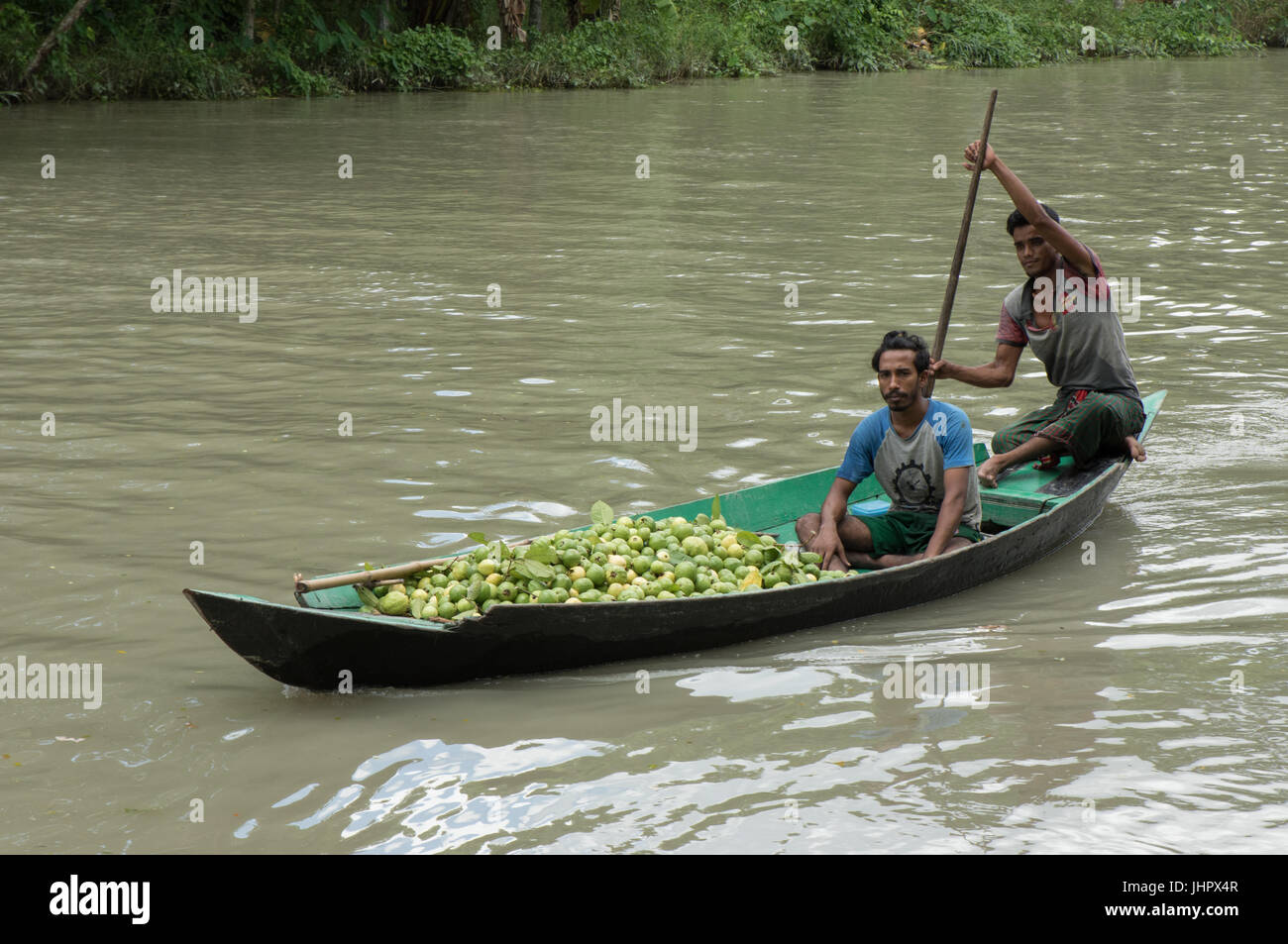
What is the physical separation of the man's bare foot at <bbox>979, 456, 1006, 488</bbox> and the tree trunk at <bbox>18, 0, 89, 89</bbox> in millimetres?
17839

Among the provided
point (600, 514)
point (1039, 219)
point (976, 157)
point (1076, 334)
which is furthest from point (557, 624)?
point (1076, 334)

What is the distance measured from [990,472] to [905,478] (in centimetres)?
89

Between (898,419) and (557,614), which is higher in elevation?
(898,419)

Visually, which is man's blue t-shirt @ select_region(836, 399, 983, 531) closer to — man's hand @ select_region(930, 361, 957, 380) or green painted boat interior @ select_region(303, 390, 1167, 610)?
man's hand @ select_region(930, 361, 957, 380)

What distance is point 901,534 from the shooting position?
552 centimetres

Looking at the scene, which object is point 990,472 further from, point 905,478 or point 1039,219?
point 1039,219

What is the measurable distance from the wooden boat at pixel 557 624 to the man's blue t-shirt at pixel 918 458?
30 centimetres

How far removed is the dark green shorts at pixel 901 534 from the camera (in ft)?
18.1

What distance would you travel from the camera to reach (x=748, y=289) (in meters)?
10.5

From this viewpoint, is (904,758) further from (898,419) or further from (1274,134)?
(1274,134)

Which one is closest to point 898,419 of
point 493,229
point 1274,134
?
point 493,229

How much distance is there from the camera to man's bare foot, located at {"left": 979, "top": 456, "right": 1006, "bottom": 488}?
20.4ft

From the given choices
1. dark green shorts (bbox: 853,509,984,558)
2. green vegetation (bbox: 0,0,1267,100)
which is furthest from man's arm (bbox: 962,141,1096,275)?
green vegetation (bbox: 0,0,1267,100)
